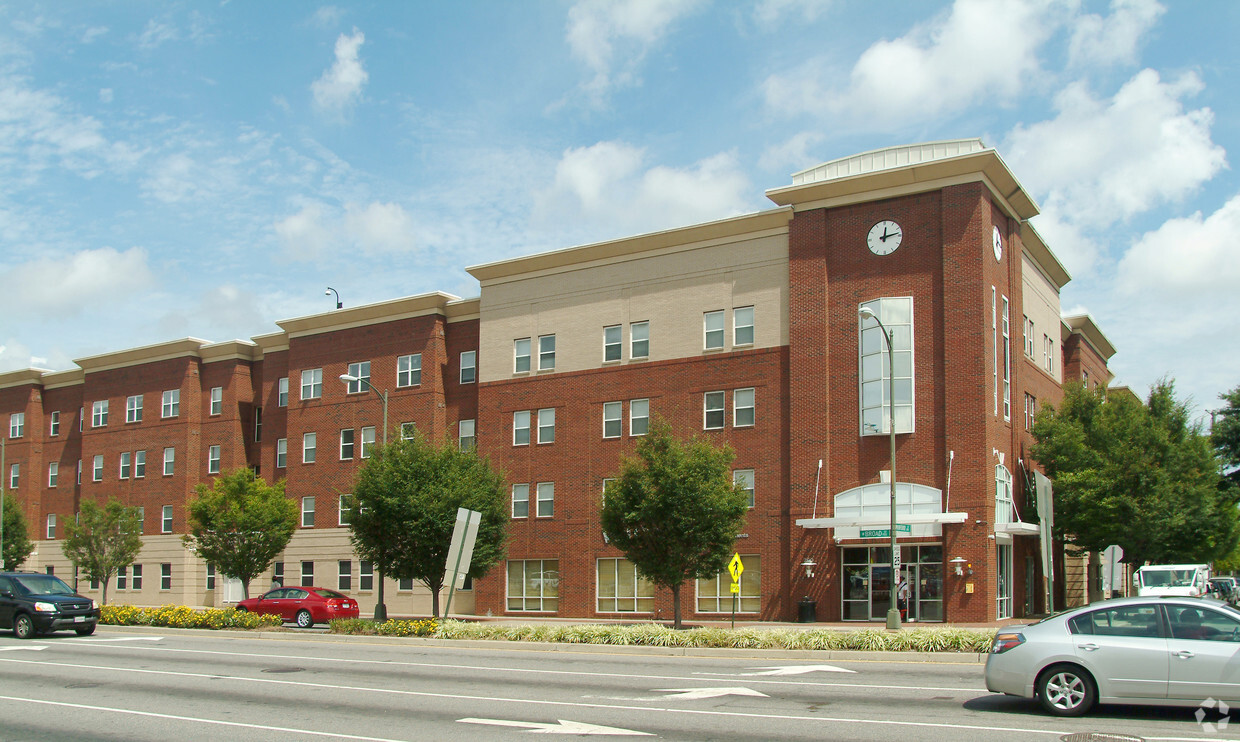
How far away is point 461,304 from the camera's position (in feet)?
154

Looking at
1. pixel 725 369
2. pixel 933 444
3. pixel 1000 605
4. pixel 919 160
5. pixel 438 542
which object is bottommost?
pixel 1000 605

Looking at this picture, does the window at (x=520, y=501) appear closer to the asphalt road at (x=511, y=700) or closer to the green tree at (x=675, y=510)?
the green tree at (x=675, y=510)

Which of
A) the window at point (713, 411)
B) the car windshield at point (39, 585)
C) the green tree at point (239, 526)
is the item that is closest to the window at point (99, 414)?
the green tree at point (239, 526)

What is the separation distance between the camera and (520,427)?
4416 centimetres

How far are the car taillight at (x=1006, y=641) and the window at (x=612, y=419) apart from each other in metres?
28.3

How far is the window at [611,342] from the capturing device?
42.1 metres

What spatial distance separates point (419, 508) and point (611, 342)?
38.8 feet

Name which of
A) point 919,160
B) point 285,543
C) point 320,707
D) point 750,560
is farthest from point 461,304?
point 320,707

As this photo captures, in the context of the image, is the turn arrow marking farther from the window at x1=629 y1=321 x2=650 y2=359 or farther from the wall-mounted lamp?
the window at x1=629 y1=321 x2=650 y2=359

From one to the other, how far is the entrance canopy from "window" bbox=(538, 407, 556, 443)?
1192cm

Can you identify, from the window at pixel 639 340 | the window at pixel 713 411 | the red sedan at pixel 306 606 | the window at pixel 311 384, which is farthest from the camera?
the window at pixel 311 384

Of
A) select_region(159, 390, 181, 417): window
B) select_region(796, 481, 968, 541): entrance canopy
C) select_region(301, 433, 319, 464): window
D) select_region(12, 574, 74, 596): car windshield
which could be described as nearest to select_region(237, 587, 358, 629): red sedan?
select_region(12, 574, 74, 596): car windshield

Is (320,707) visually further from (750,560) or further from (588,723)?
(750,560)

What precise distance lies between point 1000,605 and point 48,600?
1134 inches
